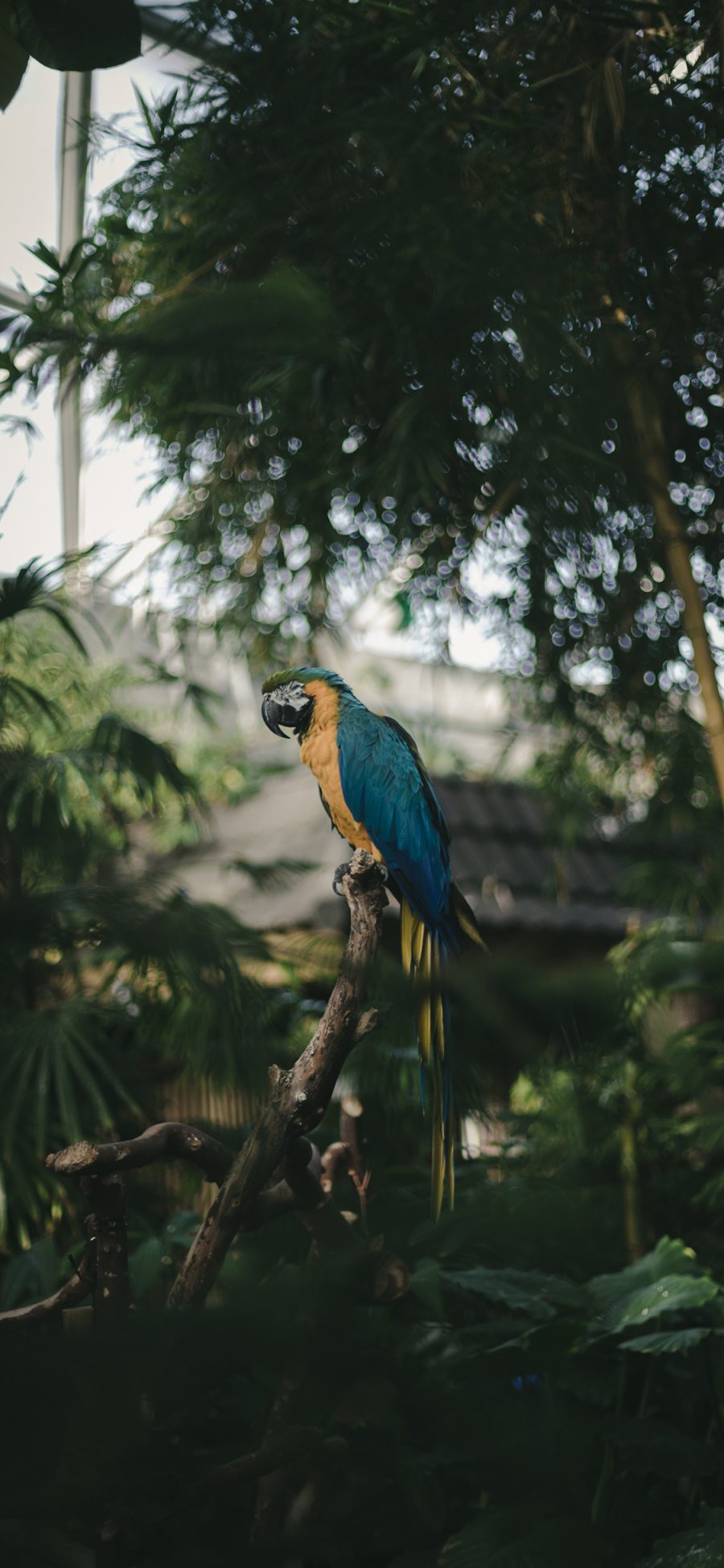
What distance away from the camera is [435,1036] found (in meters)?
0.43

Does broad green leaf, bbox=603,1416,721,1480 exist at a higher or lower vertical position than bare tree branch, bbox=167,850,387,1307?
lower

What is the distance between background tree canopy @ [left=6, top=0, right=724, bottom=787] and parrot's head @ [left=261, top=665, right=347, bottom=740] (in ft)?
0.79

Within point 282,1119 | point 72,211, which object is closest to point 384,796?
point 282,1119

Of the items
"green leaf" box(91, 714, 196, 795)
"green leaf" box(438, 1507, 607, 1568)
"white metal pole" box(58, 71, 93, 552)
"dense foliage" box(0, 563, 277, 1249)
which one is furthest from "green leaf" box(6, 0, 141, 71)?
"green leaf" box(91, 714, 196, 795)

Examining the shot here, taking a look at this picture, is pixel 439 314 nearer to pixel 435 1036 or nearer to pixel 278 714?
pixel 278 714

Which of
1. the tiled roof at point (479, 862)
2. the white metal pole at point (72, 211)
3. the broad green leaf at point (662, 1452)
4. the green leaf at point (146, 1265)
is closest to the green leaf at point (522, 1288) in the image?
the broad green leaf at point (662, 1452)

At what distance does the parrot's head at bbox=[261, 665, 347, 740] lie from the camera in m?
1.01

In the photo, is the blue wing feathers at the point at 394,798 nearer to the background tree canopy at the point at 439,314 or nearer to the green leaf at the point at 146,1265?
the background tree canopy at the point at 439,314

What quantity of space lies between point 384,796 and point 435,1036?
54 cm

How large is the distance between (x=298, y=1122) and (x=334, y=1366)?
0.46 meters

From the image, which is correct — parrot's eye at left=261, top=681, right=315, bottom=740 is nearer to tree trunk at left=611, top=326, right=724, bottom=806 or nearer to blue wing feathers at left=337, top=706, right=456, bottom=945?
blue wing feathers at left=337, top=706, right=456, bottom=945

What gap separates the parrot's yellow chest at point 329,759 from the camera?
38.8 inches

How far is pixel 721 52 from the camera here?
90 cm

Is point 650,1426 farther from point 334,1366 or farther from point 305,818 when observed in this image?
point 305,818
